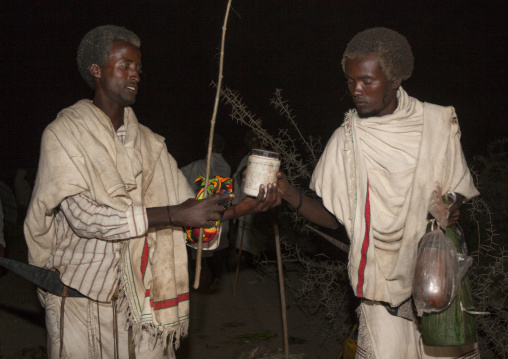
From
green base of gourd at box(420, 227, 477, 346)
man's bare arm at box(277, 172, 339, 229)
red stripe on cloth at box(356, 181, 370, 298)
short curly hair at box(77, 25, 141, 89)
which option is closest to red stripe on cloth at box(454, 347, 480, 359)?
green base of gourd at box(420, 227, 477, 346)

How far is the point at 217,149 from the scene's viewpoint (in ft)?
22.8

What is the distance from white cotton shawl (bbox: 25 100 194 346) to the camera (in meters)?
2.09

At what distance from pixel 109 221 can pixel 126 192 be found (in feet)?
0.53

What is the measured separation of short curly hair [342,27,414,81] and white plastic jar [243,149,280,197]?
704 mm

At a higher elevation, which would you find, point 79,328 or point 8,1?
point 8,1

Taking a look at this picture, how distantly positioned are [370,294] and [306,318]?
3.14 meters

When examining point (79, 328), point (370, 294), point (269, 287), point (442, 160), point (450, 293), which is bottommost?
point (269, 287)

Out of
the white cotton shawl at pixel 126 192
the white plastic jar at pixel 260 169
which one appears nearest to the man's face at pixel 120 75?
the white cotton shawl at pixel 126 192

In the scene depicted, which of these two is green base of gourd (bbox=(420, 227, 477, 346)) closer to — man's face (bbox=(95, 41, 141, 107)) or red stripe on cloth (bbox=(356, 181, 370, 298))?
red stripe on cloth (bbox=(356, 181, 370, 298))

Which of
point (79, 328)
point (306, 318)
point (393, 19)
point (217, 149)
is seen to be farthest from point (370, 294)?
point (393, 19)

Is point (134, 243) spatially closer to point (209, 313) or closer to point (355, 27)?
point (209, 313)

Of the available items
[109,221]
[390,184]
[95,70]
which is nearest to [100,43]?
[95,70]

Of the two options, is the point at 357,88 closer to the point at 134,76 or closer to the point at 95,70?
the point at 134,76

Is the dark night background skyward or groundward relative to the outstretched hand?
skyward
